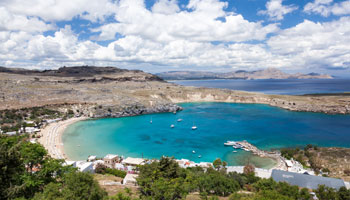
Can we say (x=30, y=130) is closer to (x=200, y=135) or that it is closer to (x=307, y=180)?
(x=200, y=135)

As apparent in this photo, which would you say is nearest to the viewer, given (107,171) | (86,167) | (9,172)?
(9,172)

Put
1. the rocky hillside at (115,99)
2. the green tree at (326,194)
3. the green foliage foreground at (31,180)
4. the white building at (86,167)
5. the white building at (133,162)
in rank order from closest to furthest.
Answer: the green foliage foreground at (31,180), the green tree at (326,194), the white building at (86,167), the white building at (133,162), the rocky hillside at (115,99)

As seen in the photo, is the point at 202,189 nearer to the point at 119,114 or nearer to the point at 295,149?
the point at 295,149

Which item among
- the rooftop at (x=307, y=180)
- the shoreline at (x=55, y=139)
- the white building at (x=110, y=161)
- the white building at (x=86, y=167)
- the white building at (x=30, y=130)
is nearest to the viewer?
the rooftop at (x=307, y=180)

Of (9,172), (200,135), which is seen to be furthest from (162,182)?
(200,135)

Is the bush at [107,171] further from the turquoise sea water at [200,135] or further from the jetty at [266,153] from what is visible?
the jetty at [266,153]

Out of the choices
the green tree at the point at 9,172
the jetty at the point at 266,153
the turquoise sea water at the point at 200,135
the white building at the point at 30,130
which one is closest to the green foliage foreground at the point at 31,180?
the green tree at the point at 9,172

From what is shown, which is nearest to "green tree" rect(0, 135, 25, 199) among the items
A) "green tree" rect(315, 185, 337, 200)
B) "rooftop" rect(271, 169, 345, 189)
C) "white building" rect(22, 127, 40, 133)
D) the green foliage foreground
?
the green foliage foreground
